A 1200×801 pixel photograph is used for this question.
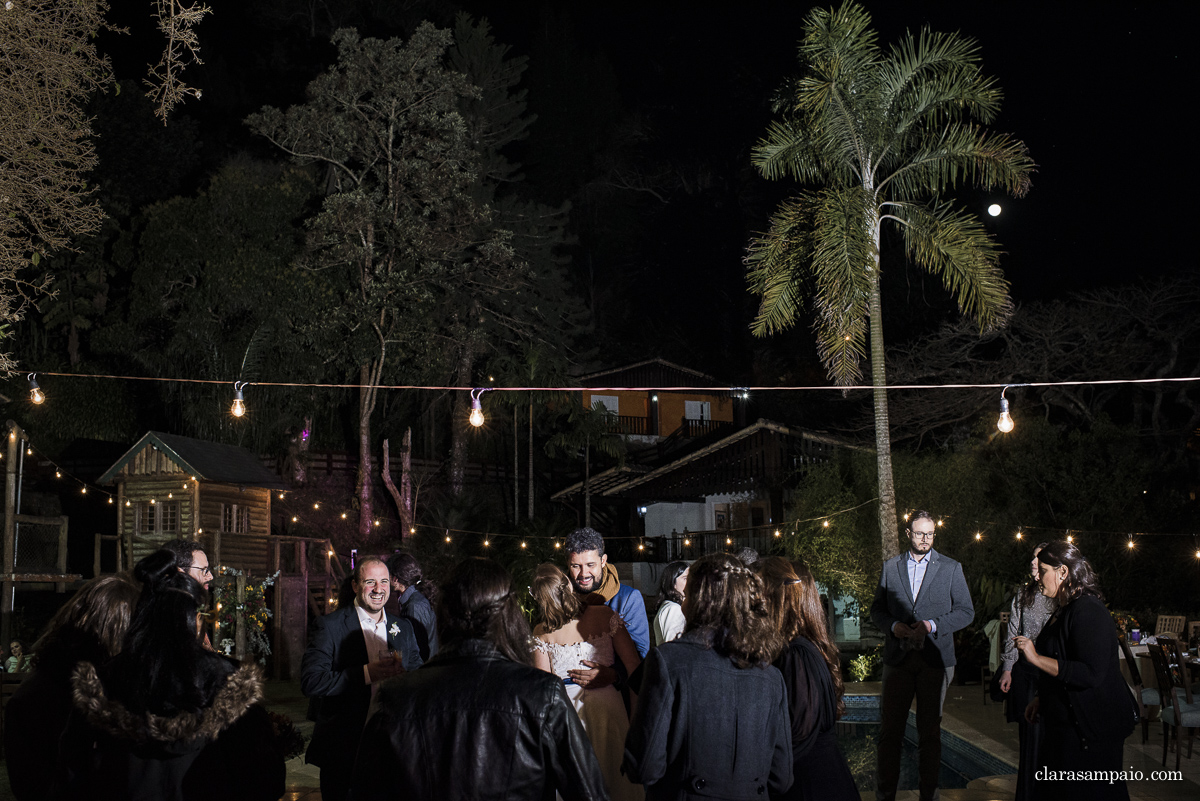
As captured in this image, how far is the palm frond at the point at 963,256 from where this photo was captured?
13547 millimetres

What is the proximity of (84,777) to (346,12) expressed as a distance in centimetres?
3781

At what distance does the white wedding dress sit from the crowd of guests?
0.01 metres

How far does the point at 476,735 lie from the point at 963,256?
1255 cm

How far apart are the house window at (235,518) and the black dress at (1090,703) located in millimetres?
16865

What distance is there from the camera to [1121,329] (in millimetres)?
20000

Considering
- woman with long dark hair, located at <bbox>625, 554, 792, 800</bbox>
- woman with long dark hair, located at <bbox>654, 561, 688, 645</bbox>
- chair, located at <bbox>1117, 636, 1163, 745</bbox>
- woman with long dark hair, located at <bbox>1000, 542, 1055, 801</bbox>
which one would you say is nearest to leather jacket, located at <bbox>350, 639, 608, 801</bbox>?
woman with long dark hair, located at <bbox>625, 554, 792, 800</bbox>

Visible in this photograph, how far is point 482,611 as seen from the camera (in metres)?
2.83

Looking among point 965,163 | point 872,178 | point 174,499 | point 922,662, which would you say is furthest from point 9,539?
point 965,163

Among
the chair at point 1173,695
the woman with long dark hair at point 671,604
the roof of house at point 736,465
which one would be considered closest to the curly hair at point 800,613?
the woman with long dark hair at point 671,604

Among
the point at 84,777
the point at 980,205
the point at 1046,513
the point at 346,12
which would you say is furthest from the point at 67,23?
the point at 346,12

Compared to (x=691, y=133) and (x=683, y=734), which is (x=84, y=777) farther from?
(x=691, y=133)

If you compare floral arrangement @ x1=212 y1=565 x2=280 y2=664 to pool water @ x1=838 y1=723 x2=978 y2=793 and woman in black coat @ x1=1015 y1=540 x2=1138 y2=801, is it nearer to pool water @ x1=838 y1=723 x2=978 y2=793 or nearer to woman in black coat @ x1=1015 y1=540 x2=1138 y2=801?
pool water @ x1=838 y1=723 x2=978 y2=793

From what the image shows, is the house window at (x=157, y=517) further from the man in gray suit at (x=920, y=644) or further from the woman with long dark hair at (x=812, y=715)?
the woman with long dark hair at (x=812, y=715)

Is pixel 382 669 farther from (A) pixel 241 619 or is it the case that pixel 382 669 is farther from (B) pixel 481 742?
(A) pixel 241 619
